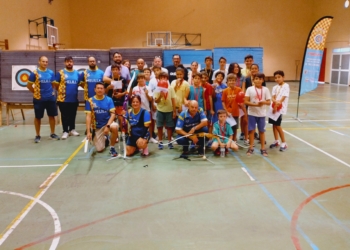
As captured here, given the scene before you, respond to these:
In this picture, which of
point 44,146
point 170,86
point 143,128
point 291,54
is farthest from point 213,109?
point 291,54

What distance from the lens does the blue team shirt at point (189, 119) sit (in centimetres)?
547

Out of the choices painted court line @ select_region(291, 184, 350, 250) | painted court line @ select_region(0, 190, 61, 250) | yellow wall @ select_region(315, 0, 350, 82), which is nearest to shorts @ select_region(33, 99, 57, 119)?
painted court line @ select_region(0, 190, 61, 250)

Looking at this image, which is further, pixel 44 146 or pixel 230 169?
pixel 44 146

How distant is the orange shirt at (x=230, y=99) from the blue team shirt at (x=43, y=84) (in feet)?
11.7

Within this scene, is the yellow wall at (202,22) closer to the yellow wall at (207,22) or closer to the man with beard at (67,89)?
the yellow wall at (207,22)

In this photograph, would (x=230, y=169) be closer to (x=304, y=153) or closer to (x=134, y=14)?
(x=304, y=153)

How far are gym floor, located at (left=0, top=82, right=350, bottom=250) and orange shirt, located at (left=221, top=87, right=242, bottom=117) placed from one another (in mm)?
767

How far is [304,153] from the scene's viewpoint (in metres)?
5.68

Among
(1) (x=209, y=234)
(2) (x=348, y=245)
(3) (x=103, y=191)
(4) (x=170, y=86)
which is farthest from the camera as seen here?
(4) (x=170, y=86)

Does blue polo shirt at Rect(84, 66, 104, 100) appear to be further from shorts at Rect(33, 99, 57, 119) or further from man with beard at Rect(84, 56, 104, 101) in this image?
shorts at Rect(33, 99, 57, 119)

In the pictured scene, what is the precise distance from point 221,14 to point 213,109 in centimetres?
1869

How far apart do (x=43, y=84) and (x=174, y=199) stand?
427cm

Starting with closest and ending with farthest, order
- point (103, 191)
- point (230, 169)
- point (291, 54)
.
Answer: point (103, 191)
point (230, 169)
point (291, 54)

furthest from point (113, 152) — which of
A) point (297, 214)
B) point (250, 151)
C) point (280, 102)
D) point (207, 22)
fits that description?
point (207, 22)
